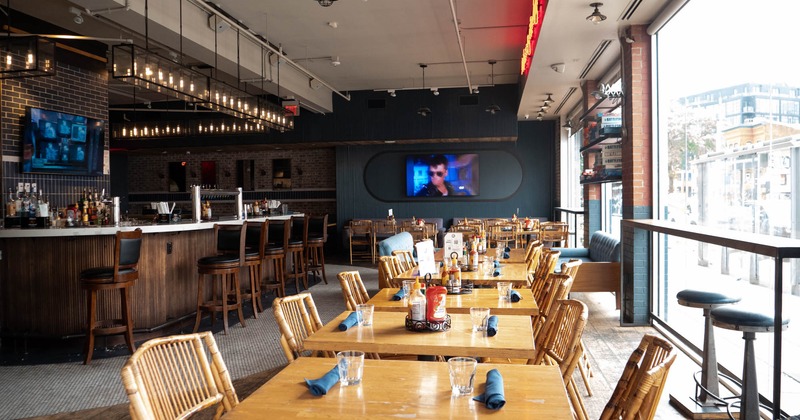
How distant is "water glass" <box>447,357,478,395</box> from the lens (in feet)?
6.11

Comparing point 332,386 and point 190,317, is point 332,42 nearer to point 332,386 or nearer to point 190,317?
point 190,317

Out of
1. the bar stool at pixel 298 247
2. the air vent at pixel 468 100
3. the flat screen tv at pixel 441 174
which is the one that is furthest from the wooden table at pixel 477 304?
the flat screen tv at pixel 441 174

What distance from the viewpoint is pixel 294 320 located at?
9.87 feet

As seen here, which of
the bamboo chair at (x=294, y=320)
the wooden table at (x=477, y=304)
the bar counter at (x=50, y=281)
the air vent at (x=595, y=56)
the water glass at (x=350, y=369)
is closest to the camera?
the water glass at (x=350, y=369)

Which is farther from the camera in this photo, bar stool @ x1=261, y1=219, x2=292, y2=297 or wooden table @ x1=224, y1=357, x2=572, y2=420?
bar stool @ x1=261, y1=219, x2=292, y2=297

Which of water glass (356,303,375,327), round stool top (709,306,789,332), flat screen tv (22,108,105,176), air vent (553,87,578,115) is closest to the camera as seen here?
water glass (356,303,375,327)

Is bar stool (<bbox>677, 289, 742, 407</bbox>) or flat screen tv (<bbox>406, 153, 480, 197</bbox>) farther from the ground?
flat screen tv (<bbox>406, 153, 480, 197</bbox>)

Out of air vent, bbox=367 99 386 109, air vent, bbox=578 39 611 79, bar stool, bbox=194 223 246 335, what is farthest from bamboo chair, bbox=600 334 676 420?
air vent, bbox=367 99 386 109

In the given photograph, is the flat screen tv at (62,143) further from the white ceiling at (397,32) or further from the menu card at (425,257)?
the menu card at (425,257)

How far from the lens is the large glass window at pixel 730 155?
3736 millimetres

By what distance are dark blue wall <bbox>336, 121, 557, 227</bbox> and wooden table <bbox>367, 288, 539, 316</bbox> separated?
9504mm

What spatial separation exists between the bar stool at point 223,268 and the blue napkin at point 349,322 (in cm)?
341

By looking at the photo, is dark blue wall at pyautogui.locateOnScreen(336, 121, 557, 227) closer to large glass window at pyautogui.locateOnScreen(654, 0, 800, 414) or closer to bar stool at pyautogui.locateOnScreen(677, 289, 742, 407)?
large glass window at pyautogui.locateOnScreen(654, 0, 800, 414)

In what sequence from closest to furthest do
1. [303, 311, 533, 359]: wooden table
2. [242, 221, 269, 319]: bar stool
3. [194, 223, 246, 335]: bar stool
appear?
[303, 311, 533, 359]: wooden table → [194, 223, 246, 335]: bar stool → [242, 221, 269, 319]: bar stool
